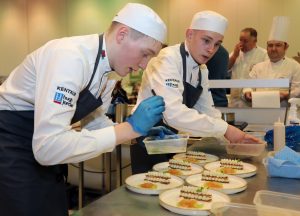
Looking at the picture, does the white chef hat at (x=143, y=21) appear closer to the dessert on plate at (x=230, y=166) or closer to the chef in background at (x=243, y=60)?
the dessert on plate at (x=230, y=166)

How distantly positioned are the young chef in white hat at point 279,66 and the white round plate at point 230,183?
156 centimetres

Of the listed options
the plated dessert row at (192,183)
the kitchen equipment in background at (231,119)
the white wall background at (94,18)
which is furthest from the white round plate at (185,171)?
the white wall background at (94,18)

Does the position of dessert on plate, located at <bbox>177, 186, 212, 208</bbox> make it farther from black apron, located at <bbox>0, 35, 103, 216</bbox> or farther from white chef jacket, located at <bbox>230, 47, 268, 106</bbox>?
white chef jacket, located at <bbox>230, 47, 268, 106</bbox>

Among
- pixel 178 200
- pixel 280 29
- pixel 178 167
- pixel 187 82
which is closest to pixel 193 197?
pixel 178 200

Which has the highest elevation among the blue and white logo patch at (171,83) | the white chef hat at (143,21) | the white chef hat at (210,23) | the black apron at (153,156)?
the white chef hat at (210,23)

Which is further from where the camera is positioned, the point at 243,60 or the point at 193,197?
the point at 243,60

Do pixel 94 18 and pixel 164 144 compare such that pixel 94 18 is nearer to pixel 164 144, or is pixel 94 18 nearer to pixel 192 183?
pixel 164 144

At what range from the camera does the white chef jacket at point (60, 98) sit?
1.00 m

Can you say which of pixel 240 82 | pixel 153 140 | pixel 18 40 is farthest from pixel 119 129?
pixel 18 40

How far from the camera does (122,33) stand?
1175 mm

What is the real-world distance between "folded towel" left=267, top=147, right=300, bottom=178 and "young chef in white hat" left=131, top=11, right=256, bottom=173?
359 mm

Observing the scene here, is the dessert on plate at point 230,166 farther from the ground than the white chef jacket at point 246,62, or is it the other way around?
the white chef jacket at point 246,62

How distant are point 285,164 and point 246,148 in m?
0.33

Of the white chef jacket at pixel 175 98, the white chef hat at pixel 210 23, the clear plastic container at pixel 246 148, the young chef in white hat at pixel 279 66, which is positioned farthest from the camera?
the young chef in white hat at pixel 279 66
